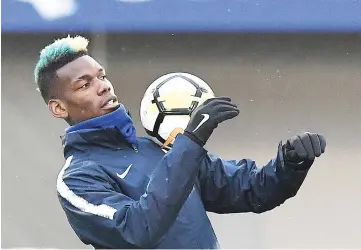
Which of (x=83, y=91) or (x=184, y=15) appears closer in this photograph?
(x=83, y=91)

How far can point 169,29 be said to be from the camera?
3.16 m

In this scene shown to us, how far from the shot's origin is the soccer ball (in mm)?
1826

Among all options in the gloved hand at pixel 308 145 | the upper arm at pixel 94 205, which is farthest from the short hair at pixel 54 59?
the gloved hand at pixel 308 145

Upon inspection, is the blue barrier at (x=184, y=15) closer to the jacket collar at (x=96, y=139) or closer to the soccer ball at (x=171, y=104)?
the soccer ball at (x=171, y=104)

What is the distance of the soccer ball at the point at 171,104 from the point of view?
5.99 ft

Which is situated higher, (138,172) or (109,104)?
(109,104)

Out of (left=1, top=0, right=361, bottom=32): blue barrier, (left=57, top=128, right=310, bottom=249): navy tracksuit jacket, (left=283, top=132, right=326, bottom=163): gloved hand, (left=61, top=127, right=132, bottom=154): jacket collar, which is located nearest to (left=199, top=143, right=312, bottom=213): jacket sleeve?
(left=57, top=128, right=310, bottom=249): navy tracksuit jacket

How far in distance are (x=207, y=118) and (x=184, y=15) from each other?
59.0 inches

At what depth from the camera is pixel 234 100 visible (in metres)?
3.37

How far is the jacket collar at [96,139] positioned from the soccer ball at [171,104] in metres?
0.09

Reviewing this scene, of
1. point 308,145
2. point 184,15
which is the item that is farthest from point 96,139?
point 184,15

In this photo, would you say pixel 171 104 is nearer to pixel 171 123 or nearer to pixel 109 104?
pixel 171 123

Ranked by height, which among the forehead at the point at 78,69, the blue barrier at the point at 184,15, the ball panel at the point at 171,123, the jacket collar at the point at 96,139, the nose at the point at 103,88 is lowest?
the jacket collar at the point at 96,139

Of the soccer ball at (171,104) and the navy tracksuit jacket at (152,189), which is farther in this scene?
the soccer ball at (171,104)
